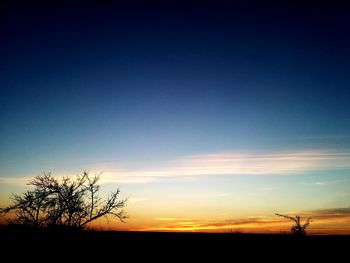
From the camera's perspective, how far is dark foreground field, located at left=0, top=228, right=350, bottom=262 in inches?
423

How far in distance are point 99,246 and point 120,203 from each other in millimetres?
21739

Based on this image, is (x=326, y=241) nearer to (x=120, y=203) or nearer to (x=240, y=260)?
(x=240, y=260)

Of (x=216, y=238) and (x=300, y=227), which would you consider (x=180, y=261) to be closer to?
(x=216, y=238)

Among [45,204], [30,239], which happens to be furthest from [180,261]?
[45,204]

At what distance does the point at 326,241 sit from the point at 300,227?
50.4ft

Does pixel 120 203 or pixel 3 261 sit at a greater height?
pixel 120 203

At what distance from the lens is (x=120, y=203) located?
33.4 m

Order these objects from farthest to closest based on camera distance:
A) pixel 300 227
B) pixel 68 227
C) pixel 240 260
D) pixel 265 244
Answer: pixel 68 227, pixel 300 227, pixel 265 244, pixel 240 260

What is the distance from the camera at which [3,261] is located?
34.6 ft

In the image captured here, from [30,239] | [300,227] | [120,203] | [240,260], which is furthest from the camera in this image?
[120,203]

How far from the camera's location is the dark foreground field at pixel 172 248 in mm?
10746

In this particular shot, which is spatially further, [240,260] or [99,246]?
[99,246]

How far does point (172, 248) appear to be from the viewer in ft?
39.4

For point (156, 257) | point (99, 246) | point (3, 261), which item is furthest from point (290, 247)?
point (3, 261)
